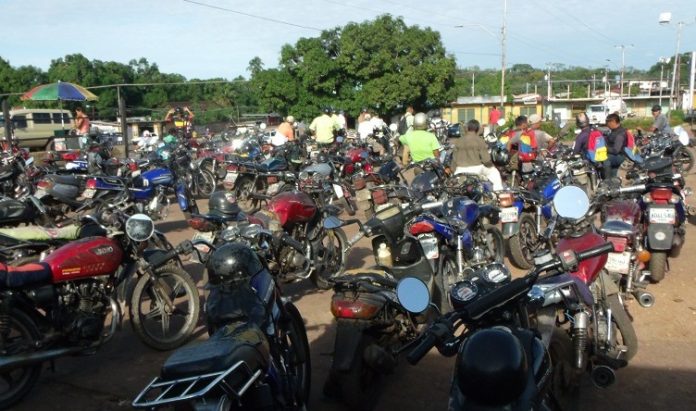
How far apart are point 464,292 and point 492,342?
944 millimetres

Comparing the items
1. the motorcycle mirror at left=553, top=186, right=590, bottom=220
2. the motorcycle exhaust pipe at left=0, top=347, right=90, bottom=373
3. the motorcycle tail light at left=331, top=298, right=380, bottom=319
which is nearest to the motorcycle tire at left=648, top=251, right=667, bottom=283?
the motorcycle mirror at left=553, top=186, right=590, bottom=220

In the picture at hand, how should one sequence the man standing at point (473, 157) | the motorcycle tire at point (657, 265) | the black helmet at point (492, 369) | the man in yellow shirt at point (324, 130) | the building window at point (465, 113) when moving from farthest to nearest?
the building window at point (465, 113), the man in yellow shirt at point (324, 130), the man standing at point (473, 157), the motorcycle tire at point (657, 265), the black helmet at point (492, 369)

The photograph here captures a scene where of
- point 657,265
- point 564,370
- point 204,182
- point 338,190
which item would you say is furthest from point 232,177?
point 564,370

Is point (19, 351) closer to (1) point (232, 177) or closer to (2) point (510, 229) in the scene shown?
(2) point (510, 229)

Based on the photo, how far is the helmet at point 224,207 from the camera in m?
5.79

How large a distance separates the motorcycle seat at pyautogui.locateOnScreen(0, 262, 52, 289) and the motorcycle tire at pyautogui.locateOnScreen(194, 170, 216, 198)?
8629mm

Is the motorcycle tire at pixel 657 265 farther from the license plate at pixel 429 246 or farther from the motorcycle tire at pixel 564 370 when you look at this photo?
the motorcycle tire at pixel 564 370

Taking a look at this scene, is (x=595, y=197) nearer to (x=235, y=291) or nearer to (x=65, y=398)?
(x=235, y=291)

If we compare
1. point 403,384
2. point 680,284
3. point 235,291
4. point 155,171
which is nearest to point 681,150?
point 680,284

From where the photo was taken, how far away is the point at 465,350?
2102 millimetres

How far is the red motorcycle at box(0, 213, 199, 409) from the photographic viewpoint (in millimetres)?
3918

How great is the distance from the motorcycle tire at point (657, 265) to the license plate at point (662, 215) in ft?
0.96

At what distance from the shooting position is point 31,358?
3.86 metres

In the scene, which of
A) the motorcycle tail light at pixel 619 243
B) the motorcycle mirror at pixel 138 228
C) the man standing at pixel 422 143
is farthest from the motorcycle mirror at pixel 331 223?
the man standing at pixel 422 143
